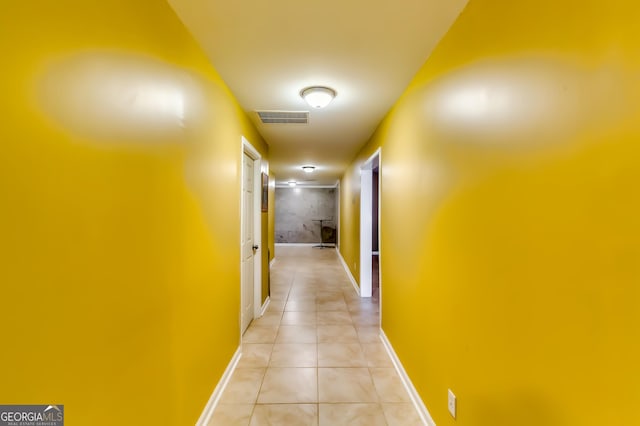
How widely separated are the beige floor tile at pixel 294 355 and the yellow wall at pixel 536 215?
1187 mm

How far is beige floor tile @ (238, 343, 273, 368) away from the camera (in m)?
2.62

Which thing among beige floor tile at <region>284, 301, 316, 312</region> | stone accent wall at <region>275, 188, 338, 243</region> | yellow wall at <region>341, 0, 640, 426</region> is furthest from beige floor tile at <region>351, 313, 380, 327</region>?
stone accent wall at <region>275, 188, 338, 243</region>

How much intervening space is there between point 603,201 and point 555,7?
0.61m

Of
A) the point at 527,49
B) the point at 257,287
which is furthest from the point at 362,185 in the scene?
the point at 527,49

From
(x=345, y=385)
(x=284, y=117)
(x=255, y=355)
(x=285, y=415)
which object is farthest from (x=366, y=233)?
(x=285, y=415)

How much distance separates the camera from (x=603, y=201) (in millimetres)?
735

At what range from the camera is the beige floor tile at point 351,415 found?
1879 mm

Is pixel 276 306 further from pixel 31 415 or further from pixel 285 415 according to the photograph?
pixel 31 415

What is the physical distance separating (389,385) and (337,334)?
1023 mm

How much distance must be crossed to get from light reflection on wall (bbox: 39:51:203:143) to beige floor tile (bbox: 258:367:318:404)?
1910 millimetres

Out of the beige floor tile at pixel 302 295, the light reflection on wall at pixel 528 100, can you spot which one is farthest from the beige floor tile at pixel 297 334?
the light reflection on wall at pixel 528 100

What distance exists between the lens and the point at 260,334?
325cm

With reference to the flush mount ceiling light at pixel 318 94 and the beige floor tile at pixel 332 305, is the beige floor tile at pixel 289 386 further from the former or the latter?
the flush mount ceiling light at pixel 318 94

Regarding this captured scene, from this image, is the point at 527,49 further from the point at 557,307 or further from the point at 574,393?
the point at 574,393
